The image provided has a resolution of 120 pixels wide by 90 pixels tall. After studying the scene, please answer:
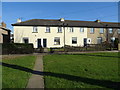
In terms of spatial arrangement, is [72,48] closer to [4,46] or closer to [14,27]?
[4,46]

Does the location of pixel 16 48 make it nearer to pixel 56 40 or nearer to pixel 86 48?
pixel 86 48

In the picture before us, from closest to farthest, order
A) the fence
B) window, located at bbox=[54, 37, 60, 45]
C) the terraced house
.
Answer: the fence, the terraced house, window, located at bbox=[54, 37, 60, 45]

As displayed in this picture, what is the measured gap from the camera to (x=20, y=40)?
30.1 metres

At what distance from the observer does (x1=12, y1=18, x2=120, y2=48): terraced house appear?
99.5 feet

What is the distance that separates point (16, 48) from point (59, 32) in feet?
47.9

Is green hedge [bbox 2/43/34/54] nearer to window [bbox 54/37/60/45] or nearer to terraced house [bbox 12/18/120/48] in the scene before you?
terraced house [bbox 12/18/120/48]

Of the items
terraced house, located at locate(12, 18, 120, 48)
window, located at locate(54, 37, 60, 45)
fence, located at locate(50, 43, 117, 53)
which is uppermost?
terraced house, located at locate(12, 18, 120, 48)

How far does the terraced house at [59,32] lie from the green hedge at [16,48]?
11.1 metres

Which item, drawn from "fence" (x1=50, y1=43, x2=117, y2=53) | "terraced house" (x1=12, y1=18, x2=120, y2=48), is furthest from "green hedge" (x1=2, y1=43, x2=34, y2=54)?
"terraced house" (x1=12, y1=18, x2=120, y2=48)

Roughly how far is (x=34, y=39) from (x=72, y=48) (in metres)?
11.5

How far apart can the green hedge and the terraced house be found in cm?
1113

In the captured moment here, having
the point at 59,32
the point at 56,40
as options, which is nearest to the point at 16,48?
the point at 56,40

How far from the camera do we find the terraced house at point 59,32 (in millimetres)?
30312

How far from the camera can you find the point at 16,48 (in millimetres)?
18688
